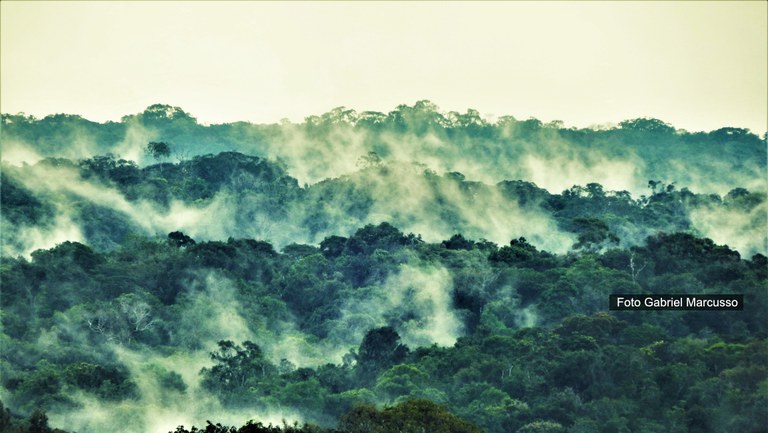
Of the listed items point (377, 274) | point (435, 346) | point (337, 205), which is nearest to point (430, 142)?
point (337, 205)

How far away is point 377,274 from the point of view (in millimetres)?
54531

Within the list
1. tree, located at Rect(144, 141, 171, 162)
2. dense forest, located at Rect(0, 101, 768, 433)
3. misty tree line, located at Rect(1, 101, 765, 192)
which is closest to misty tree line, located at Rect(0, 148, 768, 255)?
dense forest, located at Rect(0, 101, 768, 433)

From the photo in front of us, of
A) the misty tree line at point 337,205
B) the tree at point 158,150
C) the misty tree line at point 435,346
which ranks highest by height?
the tree at point 158,150

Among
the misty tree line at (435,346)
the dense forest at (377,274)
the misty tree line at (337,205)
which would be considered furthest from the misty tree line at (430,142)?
the misty tree line at (435,346)

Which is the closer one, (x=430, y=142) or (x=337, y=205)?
(x=337, y=205)

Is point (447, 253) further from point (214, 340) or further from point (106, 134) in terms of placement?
point (106, 134)

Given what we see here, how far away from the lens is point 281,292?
5462 centimetres

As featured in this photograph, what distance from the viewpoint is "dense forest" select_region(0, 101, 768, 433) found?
130 ft

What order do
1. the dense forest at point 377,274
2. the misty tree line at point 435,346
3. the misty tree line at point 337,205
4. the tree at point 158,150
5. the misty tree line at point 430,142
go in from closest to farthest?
1. the misty tree line at point 435,346
2. the dense forest at point 377,274
3. the misty tree line at point 337,205
4. the tree at point 158,150
5. the misty tree line at point 430,142

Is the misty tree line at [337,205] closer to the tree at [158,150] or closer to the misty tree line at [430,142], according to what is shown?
the tree at [158,150]

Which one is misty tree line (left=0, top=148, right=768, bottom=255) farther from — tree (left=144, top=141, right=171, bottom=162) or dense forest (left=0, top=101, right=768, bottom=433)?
tree (left=144, top=141, right=171, bottom=162)

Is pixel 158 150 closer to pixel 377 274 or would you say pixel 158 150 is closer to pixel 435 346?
pixel 377 274

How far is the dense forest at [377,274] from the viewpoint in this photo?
130 ft

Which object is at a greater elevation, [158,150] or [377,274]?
[158,150]
